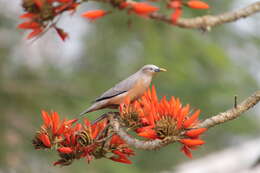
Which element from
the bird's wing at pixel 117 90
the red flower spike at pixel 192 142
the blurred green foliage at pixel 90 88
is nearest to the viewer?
the red flower spike at pixel 192 142

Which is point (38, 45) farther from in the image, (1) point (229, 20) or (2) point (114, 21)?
(1) point (229, 20)

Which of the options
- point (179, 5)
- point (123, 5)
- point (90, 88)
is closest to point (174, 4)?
point (179, 5)

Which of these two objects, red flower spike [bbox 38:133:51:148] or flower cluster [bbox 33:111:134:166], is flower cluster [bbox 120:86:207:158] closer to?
flower cluster [bbox 33:111:134:166]

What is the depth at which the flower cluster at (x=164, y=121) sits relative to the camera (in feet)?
4.04

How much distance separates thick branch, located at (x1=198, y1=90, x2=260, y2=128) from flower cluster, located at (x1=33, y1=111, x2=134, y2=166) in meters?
0.22

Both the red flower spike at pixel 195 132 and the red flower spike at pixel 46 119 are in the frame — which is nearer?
the red flower spike at pixel 195 132

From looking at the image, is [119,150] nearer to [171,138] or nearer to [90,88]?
[171,138]

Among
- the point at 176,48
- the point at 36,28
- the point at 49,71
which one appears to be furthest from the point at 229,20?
the point at 49,71

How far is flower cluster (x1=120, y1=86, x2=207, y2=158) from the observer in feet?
4.04

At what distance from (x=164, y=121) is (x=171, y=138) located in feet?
0.19

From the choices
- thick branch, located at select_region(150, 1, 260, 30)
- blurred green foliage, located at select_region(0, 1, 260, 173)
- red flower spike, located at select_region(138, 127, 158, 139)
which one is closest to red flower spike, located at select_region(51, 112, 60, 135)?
red flower spike, located at select_region(138, 127, 158, 139)

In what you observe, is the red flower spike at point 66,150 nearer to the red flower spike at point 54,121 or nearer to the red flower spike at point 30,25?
the red flower spike at point 54,121

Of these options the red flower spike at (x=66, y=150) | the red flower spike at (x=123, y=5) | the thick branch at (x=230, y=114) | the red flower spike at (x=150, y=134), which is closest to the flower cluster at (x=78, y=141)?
the red flower spike at (x=66, y=150)

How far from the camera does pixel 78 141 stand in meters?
1.34
